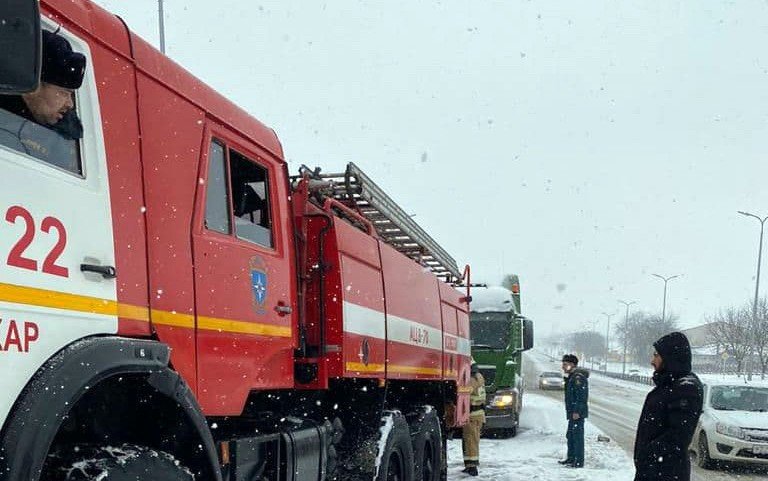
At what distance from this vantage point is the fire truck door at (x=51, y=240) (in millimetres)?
2057

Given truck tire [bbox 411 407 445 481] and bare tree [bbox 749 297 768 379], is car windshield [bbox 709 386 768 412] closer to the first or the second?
truck tire [bbox 411 407 445 481]

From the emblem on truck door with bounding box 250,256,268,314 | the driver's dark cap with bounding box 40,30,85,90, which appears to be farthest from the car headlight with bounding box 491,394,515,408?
the driver's dark cap with bounding box 40,30,85,90

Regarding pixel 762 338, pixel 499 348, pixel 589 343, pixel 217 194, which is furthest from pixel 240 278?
pixel 589 343

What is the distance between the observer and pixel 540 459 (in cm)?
1081

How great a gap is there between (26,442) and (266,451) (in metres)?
2.23

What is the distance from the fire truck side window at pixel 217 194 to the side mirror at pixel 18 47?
1677mm

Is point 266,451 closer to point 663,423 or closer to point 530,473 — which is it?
point 663,423

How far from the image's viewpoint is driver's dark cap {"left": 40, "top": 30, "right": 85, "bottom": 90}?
2262 millimetres

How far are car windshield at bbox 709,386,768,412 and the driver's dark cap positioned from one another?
38.6ft

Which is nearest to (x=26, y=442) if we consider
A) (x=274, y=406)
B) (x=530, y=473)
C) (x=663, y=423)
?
(x=274, y=406)

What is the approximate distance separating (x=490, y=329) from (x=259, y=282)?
11.3 meters

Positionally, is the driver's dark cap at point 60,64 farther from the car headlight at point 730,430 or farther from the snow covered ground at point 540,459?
the car headlight at point 730,430

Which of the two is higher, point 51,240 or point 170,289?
point 51,240

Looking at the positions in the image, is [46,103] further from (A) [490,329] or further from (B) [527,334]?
(B) [527,334]
